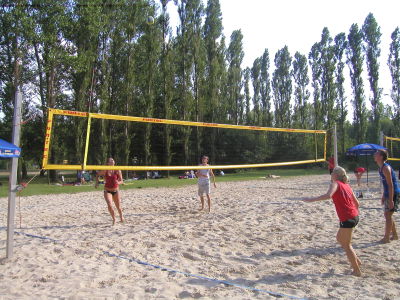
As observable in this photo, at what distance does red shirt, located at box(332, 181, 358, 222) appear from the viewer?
342cm

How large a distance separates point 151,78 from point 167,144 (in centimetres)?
485

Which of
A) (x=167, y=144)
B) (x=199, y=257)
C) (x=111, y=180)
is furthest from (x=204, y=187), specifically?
(x=167, y=144)

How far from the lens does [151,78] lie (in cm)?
2397

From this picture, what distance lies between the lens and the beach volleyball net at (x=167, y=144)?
15172 mm

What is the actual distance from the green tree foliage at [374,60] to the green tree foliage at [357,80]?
70cm

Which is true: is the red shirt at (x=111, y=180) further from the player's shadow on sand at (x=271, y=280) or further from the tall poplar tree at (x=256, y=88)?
the tall poplar tree at (x=256, y=88)

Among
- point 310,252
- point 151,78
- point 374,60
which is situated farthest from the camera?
point 374,60

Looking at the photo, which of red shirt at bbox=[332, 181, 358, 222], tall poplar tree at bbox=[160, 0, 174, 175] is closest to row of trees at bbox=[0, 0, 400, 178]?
tall poplar tree at bbox=[160, 0, 174, 175]

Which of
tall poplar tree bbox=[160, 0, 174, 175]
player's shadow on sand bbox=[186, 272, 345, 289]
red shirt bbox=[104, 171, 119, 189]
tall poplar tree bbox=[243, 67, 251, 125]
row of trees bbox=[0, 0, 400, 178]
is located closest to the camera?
player's shadow on sand bbox=[186, 272, 345, 289]

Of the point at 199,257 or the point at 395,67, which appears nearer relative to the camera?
the point at 199,257

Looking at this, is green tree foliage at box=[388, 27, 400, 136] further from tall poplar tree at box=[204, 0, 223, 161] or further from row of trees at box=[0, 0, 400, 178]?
tall poplar tree at box=[204, 0, 223, 161]

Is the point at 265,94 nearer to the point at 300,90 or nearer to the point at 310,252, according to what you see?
the point at 300,90

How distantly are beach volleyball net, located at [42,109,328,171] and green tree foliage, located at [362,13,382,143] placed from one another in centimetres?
1262

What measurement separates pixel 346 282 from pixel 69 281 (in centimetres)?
273
